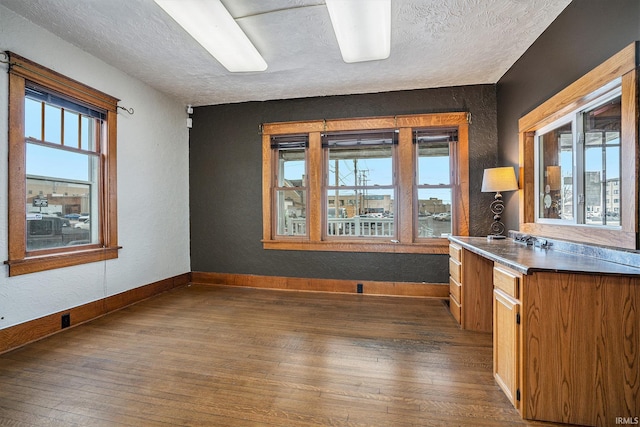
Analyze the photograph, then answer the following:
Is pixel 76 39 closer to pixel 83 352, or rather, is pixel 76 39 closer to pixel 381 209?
pixel 83 352

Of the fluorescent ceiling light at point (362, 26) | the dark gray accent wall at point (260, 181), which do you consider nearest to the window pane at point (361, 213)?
the dark gray accent wall at point (260, 181)

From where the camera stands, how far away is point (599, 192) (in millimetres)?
2096

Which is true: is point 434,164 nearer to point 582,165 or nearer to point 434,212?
point 434,212

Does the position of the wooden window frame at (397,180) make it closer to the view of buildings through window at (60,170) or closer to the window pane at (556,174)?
the window pane at (556,174)

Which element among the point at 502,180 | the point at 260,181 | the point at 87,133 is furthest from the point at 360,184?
the point at 87,133

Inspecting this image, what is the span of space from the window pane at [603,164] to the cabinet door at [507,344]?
3.11 ft

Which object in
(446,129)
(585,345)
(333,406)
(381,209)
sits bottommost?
(333,406)

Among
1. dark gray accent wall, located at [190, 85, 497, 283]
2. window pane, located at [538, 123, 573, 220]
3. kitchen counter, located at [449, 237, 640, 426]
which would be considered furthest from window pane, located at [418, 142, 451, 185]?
kitchen counter, located at [449, 237, 640, 426]

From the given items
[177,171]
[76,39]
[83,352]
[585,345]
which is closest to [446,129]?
[585,345]

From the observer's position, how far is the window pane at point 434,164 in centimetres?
401

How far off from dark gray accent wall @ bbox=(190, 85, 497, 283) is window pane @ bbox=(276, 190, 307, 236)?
0.30 metres

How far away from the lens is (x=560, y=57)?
95.1 inches

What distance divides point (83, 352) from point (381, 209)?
3.60 meters

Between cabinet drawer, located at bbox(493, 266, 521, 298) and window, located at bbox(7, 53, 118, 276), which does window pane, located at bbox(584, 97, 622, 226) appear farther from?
window, located at bbox(7, 53, 118, 276)
